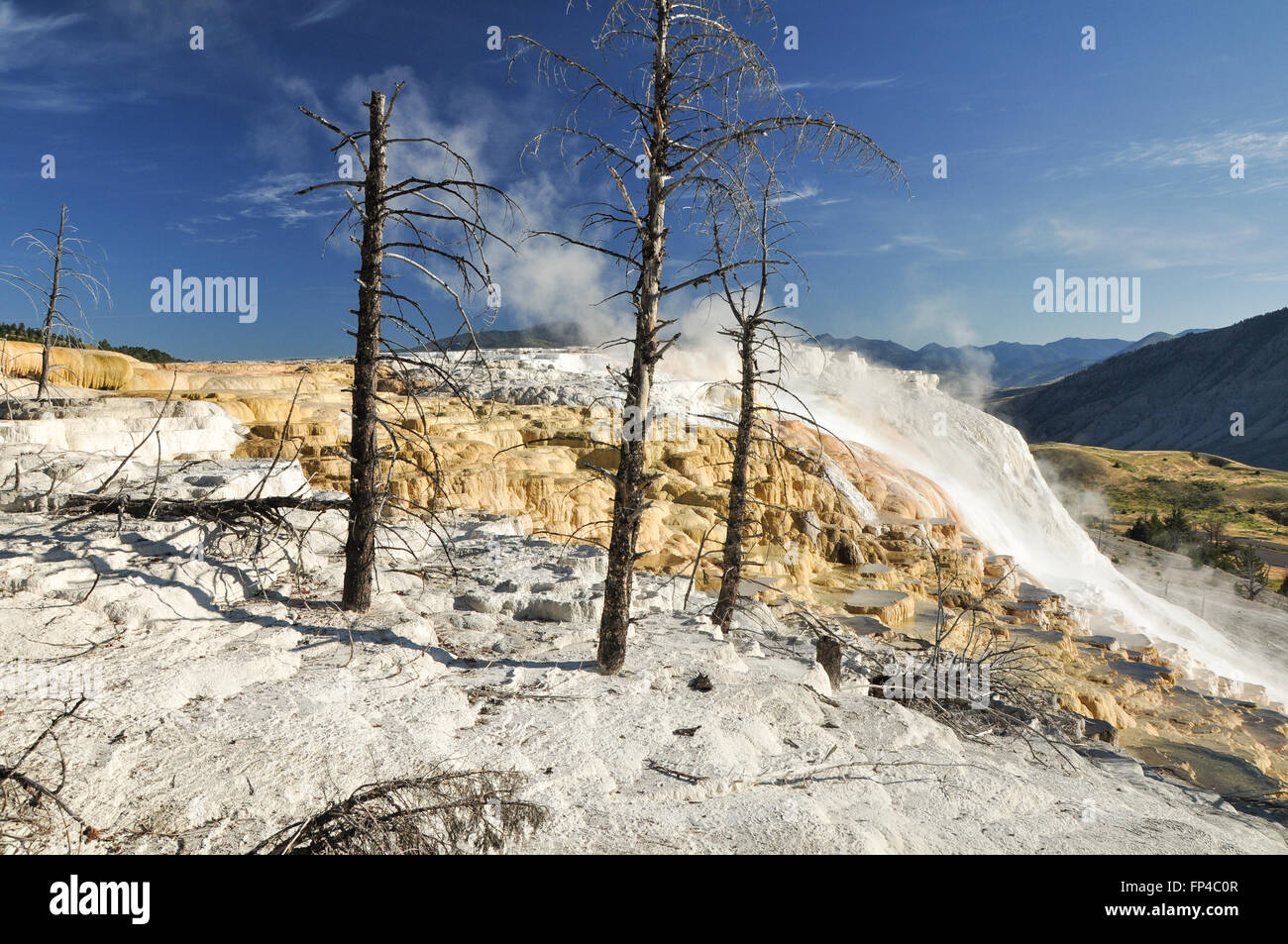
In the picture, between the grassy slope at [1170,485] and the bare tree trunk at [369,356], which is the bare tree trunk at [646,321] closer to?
the bare tree trunk at [369,356]

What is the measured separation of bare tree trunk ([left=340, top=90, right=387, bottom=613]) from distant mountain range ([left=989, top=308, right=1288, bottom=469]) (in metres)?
105

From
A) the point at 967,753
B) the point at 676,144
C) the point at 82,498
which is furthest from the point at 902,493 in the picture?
the point at 82,498

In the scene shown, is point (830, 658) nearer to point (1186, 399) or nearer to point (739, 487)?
point (739, 487)

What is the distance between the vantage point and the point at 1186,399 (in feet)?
335

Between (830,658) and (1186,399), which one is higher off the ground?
(1186,399)

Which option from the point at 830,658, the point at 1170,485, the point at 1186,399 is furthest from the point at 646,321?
the point at 1186,399

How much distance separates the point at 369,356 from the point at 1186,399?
12867 cm

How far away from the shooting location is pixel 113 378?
19.7 metres

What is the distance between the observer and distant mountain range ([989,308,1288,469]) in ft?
295

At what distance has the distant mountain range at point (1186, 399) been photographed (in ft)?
295

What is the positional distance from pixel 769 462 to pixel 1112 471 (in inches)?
2603
